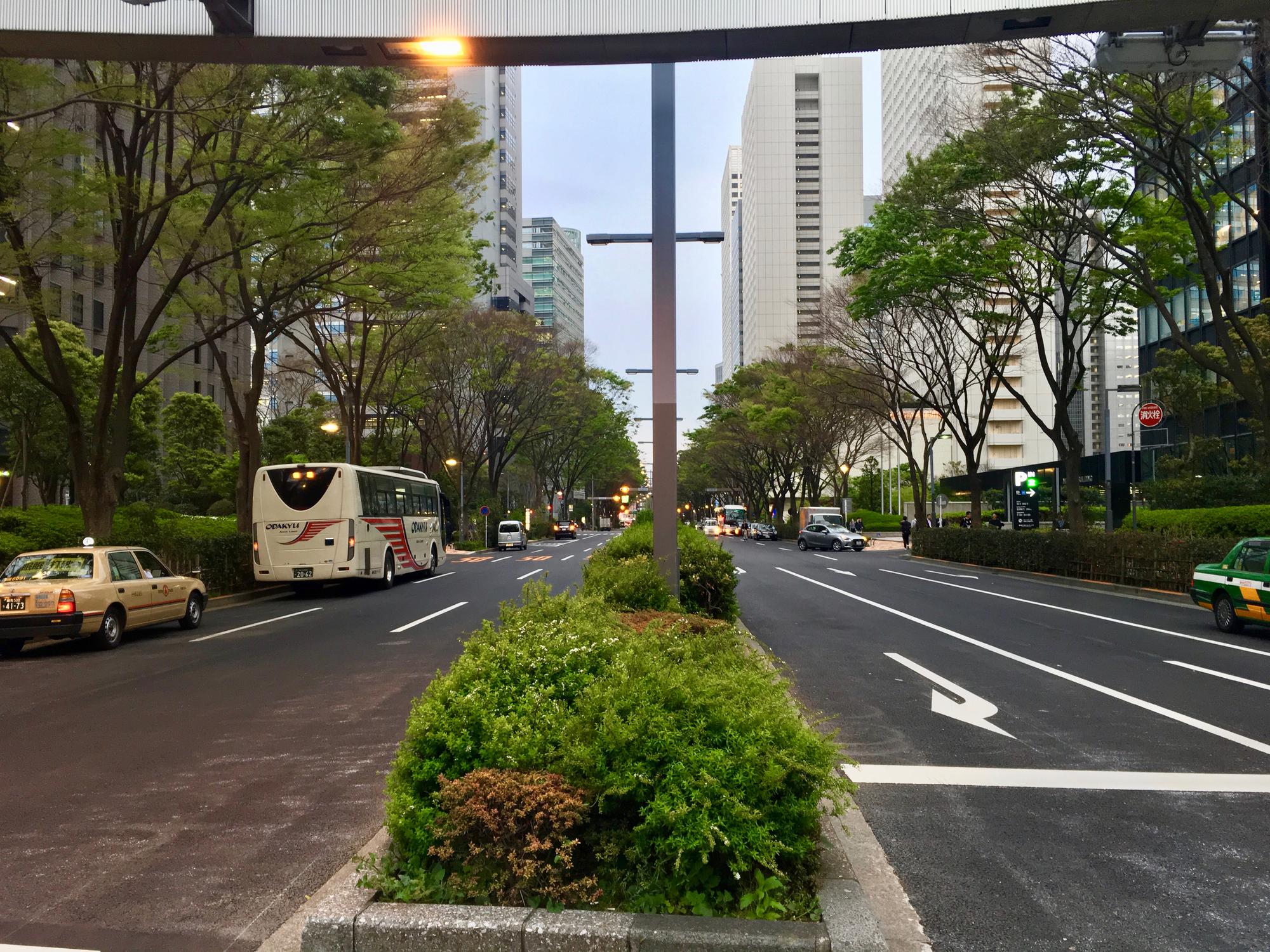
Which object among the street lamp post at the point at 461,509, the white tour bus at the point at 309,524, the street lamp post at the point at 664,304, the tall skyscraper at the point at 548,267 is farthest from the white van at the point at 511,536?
the tall skyscraper at the point at 548,267

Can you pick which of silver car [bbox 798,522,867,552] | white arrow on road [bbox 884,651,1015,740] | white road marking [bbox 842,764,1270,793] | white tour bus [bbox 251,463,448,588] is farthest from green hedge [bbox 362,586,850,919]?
silver car [bbox 798,522,867,552]

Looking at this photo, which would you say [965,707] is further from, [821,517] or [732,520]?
[732,520]

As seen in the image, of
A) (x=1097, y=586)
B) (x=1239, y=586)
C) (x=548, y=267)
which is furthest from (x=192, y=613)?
(x=548, y=267)

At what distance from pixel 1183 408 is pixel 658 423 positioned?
32.4 m

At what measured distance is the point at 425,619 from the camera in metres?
16.7

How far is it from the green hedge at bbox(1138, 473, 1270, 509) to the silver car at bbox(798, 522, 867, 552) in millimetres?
17390

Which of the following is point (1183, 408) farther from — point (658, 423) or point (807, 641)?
point (658, 423)

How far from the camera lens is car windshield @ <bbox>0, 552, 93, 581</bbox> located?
12906 millimetres

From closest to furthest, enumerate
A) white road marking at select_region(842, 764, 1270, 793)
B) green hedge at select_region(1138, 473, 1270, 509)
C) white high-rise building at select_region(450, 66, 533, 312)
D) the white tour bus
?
white road marking at select_region(842, 764, 1270, 793) < the white tour bus < green hedge at select_region(1138, 473, 1270, 509) < white high-rise building at select_region(450, 66, 533, 312)

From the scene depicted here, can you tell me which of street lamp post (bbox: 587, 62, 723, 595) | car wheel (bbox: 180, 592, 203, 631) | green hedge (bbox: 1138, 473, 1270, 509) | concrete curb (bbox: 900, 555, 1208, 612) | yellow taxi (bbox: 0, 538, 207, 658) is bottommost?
concrete curb (bbox: 900, 555, 1208, 612)

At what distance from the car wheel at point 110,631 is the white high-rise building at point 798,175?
11643cm

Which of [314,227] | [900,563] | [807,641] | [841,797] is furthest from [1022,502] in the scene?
[841,797]

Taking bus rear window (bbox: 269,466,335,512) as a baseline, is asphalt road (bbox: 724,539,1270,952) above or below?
below

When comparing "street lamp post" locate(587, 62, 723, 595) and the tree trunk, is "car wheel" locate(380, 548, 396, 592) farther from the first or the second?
the tree trunk
